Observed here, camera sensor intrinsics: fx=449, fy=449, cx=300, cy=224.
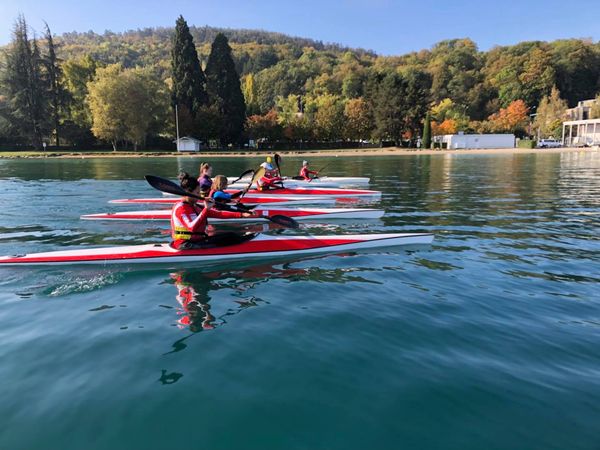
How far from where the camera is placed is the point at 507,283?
26.6ft

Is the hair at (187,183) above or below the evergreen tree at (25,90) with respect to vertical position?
below

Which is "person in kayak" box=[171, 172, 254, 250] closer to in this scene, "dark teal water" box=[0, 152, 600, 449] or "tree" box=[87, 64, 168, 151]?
"dark teal water" box=[0, 152, 600, 449]

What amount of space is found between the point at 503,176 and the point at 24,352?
2930 cm

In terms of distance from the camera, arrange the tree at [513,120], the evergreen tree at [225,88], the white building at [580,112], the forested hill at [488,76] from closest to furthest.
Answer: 1. the evergreen tree at [225,88]
2. the white building at [580,112]
3. the tree at [513,120]
4. the forested hill at [488,76]

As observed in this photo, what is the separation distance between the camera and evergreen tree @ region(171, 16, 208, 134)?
7250 cm

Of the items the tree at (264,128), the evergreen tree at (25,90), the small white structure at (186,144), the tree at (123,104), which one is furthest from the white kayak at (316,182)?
the evergreen tree at (25,90)

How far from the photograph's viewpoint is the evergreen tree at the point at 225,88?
74438mm

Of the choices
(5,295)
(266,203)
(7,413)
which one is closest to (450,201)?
(266,203)

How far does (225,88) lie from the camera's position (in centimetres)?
7462

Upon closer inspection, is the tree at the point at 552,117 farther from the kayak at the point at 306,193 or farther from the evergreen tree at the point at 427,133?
the kayak at the point at 306,193

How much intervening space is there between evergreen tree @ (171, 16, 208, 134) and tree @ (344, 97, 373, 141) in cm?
2490

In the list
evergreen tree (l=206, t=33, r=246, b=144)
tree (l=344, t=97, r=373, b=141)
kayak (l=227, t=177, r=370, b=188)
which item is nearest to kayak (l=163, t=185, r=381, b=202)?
kayak (l=227, t=177, r=370, b=188)

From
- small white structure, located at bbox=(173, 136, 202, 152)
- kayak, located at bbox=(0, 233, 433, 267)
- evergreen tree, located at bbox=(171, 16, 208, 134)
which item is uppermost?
evergreen tree, located at bbox=(171, 16, 208, 134)

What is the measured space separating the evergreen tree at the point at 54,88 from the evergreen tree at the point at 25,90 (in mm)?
1056
